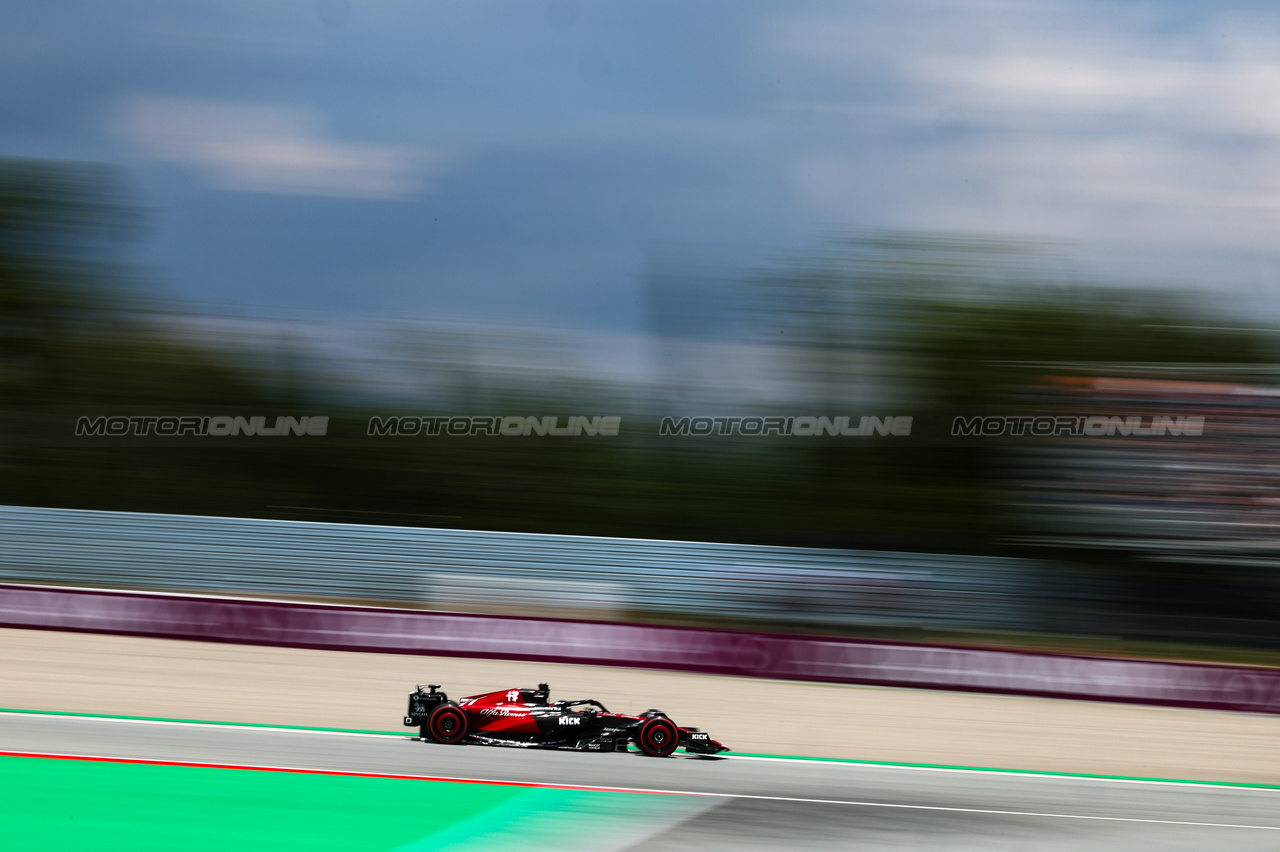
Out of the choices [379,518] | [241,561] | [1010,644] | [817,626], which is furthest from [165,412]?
→ [1010,644]

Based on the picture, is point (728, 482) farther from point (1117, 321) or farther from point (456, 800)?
point (456, 800)

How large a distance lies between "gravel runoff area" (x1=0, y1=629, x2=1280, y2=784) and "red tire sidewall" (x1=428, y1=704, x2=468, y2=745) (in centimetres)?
88

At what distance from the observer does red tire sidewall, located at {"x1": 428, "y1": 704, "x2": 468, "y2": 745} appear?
7.82 m

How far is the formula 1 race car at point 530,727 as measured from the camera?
25.7 ft

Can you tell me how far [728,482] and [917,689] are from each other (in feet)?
43.2

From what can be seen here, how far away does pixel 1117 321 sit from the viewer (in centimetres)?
2909

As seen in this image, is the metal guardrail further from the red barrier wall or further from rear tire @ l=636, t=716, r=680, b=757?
rear tire @ l=636, t=716, r=680, b=757

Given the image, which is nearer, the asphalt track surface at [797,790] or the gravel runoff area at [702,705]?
the asphalt track surface at [797,790]

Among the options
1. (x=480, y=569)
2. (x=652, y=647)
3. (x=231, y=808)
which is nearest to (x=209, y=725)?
(x=231, y=808)

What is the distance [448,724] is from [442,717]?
2.6 inches

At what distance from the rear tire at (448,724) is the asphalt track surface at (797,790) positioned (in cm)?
10

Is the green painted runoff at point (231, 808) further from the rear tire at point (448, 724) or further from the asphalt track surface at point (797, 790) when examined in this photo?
the rear tire at point (448, 724)

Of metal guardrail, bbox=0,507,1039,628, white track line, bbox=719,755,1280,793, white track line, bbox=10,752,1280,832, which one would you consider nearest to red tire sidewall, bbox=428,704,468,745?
white track line, bbox=10,752,1280,832

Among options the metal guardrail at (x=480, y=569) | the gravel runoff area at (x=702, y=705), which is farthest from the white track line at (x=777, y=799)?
the metal guardrail at (x=480, y=569)
